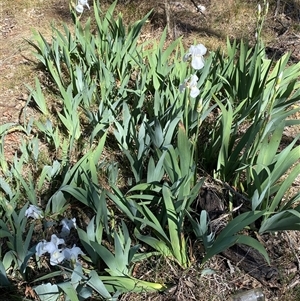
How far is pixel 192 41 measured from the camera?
3.28 meters

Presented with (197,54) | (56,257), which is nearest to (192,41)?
(197,54)

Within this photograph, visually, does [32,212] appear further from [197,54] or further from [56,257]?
[197,54]

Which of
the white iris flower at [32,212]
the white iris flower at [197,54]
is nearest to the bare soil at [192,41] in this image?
the white iris flower at [32,212]

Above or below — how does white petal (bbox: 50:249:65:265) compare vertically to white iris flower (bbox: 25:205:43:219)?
above

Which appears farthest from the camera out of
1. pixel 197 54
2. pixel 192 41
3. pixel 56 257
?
pixel 192 41

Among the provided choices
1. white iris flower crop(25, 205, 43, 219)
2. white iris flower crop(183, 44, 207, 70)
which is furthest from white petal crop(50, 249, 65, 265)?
white iris flower crop(183, 44, 207, 70)

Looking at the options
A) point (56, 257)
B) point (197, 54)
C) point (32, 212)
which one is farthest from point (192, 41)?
point (56, 257)

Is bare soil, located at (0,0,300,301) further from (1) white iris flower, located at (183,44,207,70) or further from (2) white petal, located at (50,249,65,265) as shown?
(1) white iris flower, located at (183,44,207,70)

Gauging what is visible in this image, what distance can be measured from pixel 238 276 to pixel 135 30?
65.7 inches

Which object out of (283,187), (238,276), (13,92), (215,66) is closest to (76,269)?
(238,276)

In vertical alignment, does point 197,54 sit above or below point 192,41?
above

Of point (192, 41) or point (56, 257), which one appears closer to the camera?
point (56, 257)

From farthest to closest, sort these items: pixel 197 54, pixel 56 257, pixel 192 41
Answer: pixel 192 41
pixel 197 54
pixel 56 257

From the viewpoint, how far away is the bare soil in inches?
62.1
